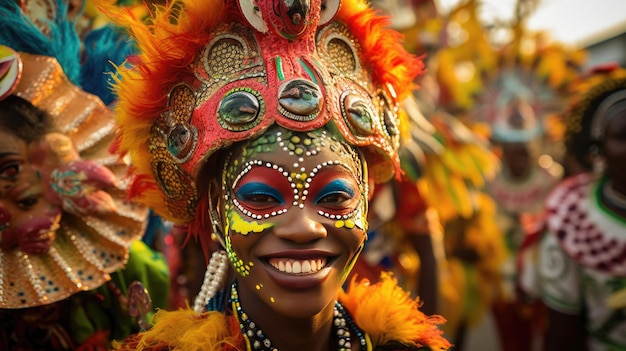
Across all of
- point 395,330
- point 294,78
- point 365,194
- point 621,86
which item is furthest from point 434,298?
point 294,78

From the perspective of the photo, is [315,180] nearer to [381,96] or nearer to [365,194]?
[365,194]

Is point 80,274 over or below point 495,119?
below

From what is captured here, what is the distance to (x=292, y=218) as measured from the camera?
6.27ft

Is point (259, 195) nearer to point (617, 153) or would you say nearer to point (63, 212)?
point (63, 212)

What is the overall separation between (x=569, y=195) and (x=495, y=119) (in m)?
4.03

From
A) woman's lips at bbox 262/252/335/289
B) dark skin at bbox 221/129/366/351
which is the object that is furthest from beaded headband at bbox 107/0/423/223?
woman's lips at bbox 262/252/335/289

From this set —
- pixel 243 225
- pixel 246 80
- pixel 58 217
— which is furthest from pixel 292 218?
pixel 58 217

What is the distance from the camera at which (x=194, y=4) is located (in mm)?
2012

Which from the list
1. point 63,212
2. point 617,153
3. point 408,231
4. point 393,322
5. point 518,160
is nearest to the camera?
point 393,322

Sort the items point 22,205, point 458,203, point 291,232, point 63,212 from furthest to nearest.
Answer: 1. point 458,203
2. point 63,212
3. point 22,205
4. point 291,232

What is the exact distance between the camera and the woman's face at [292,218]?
191cm

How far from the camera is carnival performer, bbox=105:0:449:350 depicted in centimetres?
193

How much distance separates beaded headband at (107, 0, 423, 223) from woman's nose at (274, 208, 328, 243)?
0.25 metres

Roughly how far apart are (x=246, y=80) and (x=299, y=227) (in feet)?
1.53
